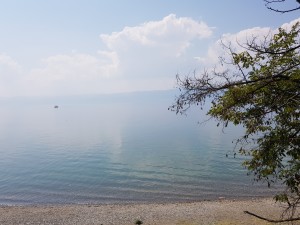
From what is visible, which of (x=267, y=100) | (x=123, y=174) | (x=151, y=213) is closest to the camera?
(x=267, y=100)

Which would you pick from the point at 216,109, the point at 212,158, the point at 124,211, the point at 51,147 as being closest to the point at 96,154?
the point at 51,147

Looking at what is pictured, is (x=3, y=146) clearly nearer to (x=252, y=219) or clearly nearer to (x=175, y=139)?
(x=175, y=139)

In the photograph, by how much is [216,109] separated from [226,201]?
31683 mm

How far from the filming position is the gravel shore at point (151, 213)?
3143cm

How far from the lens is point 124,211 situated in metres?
36.3

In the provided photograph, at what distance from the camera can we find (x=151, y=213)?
34.5m

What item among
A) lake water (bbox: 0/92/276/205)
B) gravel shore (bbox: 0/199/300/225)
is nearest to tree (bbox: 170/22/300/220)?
gravel shore (bbox: 0/199/300/225)

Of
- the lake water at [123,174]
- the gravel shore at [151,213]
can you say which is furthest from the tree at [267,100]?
the lake water at [123,174]

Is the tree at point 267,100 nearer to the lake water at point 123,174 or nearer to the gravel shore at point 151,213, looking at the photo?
the gravel shore at point 151,213

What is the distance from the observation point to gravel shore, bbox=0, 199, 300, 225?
3143 centimetres

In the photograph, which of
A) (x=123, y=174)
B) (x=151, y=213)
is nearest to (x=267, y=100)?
(x=151, y=213)

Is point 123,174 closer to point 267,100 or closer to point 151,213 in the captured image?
point 151,213

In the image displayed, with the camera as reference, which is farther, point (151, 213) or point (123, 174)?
point (123, 174)

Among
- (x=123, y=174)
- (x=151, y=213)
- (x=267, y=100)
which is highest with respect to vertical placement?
(x=267, y=100)
